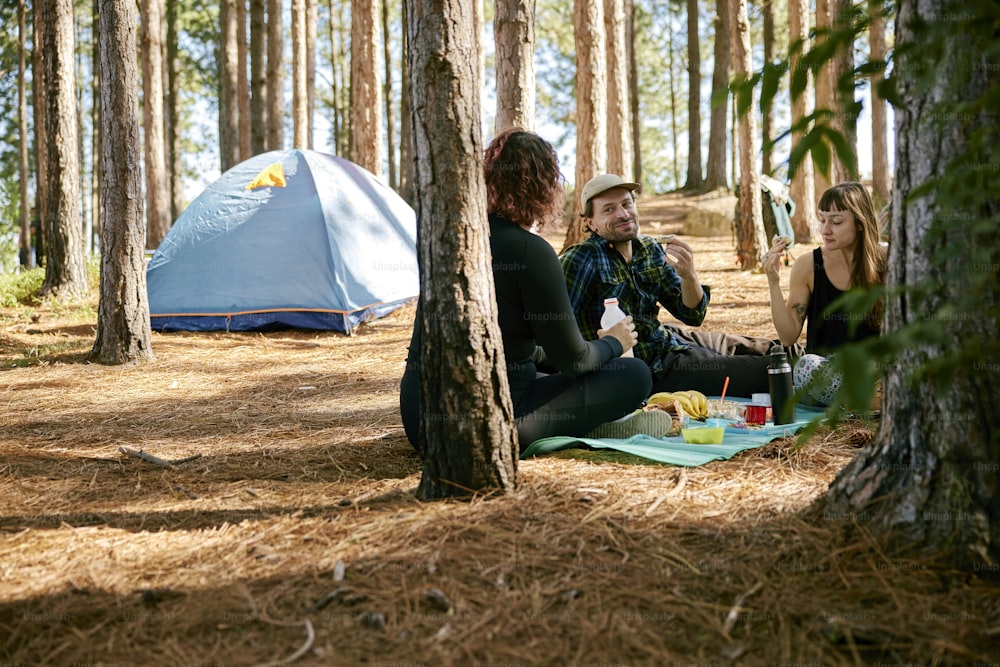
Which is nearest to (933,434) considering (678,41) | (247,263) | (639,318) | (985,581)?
(985,581)

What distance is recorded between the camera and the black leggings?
134 inches

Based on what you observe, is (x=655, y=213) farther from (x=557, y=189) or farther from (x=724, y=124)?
(x=557, y=189)

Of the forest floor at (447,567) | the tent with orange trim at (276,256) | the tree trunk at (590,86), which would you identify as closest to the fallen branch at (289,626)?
the forest floor at (447,567)

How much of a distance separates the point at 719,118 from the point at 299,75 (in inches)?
312

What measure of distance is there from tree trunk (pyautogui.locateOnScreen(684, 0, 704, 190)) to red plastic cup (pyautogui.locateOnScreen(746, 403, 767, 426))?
46.5ft

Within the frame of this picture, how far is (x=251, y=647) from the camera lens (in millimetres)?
1818

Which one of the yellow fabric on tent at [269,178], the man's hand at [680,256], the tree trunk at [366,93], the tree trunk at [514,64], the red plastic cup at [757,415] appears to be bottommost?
the red plastic cup at [757,415]

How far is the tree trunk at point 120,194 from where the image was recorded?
5.77 meters

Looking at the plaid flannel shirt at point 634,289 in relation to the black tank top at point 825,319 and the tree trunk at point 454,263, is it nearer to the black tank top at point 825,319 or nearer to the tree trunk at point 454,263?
the black tank top at point 825,319

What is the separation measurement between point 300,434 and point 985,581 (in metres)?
2.92

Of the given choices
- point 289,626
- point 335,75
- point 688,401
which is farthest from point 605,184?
point 335,75

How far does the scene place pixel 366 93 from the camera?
10477 millimetres

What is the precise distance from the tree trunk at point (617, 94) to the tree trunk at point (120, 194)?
6.25 meters

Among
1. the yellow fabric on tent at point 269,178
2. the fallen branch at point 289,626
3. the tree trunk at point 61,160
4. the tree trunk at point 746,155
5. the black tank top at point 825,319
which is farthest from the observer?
the tree trunk at point 746,155
